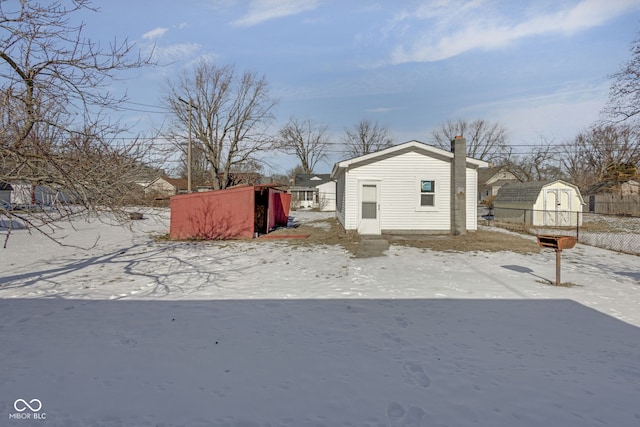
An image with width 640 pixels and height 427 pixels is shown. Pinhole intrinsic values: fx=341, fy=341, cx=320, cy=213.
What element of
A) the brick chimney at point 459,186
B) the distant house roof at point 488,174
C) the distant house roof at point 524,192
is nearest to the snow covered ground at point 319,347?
the brick chimney at point 459,186

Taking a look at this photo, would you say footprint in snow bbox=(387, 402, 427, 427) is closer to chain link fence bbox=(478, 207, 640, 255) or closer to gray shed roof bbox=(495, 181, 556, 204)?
chain link fence bbox=(478, 207, 640, 255)

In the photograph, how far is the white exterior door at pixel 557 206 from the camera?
18.8m

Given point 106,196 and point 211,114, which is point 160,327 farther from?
point 211,114

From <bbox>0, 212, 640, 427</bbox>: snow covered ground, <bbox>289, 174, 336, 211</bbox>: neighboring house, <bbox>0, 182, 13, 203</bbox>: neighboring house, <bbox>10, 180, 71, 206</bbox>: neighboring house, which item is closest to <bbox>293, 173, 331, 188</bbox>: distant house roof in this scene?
<bbox>289, 174, 336, 211</bbox>: neighboring house

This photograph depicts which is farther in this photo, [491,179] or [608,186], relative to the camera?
[491,179]

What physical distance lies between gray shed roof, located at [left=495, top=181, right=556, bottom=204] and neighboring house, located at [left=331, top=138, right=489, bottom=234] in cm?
850

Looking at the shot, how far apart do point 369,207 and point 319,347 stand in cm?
986

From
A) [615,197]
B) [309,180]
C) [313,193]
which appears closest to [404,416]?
[615,197]

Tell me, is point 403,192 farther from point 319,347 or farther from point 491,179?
point 491,179

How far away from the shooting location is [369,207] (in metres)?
13.4

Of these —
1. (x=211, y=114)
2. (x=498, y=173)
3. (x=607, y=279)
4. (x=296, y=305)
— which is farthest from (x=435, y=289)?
(x=498, y=173)

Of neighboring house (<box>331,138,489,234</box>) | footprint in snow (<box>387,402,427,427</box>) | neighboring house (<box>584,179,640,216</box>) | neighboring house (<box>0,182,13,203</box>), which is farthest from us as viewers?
neighboring house (<box>584,179,640,216</box>)

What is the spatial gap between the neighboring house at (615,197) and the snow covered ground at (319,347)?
22987 millimetres

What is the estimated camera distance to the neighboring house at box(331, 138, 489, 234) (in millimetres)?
13258
